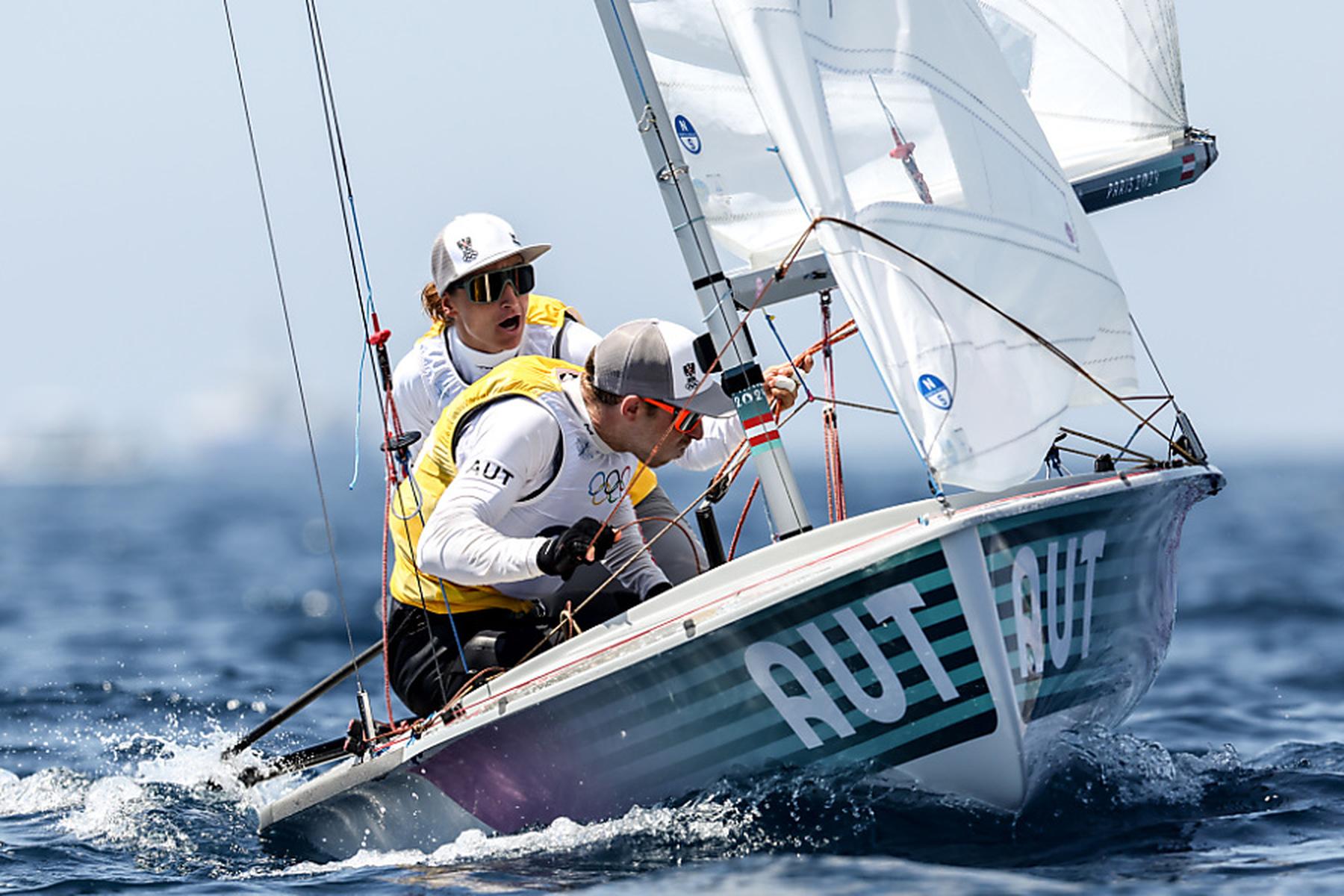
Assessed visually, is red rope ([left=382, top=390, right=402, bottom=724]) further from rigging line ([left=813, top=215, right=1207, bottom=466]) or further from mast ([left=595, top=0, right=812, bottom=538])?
rigging line ([left=813, top=215, right=1207, bottom=466])

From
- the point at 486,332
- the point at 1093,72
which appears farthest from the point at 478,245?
the point at 1093,72

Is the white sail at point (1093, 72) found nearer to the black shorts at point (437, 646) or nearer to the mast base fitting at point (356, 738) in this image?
the black shorts at point (437, 646)

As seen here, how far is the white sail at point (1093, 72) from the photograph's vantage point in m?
6.57

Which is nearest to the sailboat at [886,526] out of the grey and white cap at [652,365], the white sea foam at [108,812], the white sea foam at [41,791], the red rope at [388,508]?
the grey and white cap at [652,365]

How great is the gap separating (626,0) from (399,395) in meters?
2.09

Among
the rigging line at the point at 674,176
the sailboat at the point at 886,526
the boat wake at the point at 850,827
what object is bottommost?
the boat wake at the point at 850,827

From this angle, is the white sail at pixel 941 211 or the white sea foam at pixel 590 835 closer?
the white sail at pixel 941 211

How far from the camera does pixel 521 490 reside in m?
5.18

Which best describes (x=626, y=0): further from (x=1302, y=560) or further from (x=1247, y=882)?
(x=1302, y=560)

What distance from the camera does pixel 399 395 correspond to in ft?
22.1

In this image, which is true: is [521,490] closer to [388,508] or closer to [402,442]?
[402,442]

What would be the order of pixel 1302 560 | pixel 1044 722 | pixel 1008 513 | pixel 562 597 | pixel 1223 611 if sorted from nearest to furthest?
pixel 1008 513 → pixel 1044 722 → pixel 562 597 → pixel 1223 611 → pixel 1302 560

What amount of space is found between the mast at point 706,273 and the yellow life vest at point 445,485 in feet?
1.85

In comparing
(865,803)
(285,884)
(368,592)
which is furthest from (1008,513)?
(368,592)
